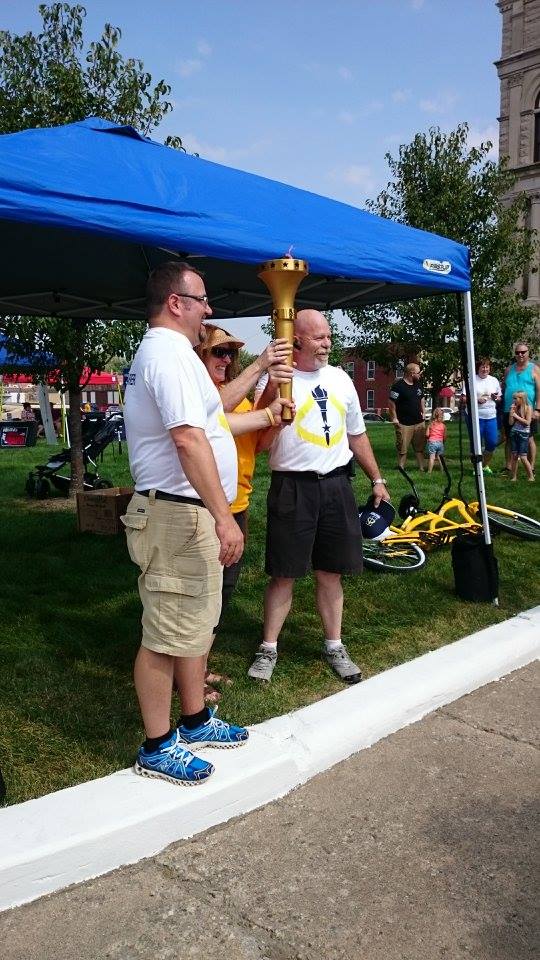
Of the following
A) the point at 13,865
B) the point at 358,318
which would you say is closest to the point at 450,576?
the point at 13,865

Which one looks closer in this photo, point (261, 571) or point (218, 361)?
point (218, 361)

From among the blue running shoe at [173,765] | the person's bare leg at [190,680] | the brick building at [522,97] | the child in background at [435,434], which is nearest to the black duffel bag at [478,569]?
the person's bare leg at [190,680]

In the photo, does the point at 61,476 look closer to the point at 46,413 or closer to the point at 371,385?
the point at 46,413

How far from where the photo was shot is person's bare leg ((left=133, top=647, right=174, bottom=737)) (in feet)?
9.43

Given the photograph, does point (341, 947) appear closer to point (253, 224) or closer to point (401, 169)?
point (253, 224)

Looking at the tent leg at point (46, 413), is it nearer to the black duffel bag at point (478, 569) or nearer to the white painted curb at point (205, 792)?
the black duffel bag at point (478, 569)

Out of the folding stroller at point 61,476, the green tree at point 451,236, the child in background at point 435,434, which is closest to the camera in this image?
the folding stroller at point 61,476

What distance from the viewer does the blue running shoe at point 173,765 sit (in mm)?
2920

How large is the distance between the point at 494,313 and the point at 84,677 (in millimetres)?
16040

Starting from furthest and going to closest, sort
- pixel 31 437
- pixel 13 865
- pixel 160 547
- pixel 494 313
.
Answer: pixel 31 437 < pixel 494 313 < pixel 160 547 < pixel 13 865

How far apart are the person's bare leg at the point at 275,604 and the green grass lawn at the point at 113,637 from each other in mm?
222

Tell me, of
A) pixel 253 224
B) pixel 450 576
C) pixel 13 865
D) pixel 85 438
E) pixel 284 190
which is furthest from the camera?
pixel 85 438

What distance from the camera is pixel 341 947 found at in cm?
221

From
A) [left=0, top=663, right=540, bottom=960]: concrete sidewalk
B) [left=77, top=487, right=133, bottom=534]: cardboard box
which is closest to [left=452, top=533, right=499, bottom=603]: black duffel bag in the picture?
[left=0, top=663, right=540, bottom=960]: concrete sidewalk
